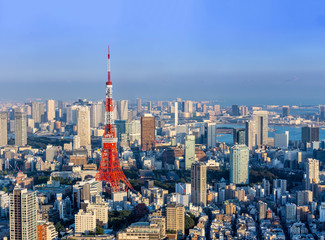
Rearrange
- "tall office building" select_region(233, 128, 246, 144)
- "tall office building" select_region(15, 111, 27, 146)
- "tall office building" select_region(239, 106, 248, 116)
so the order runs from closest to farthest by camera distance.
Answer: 1. "tall office building" select_region(233, 128, 246, 144)
2. "tall office building" select_region(15, 111, 27, 146)
3. "tall office building" select_region(239, 106, 248, 116)

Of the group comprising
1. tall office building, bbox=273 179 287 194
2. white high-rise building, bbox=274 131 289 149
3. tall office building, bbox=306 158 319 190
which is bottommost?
tall office building, bbox=273 179 287 194

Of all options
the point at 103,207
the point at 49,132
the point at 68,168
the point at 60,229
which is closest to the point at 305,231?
the point at 103,207

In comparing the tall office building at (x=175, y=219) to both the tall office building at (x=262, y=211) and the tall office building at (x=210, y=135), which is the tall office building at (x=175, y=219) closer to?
the tall office building at (x=262, y=211)

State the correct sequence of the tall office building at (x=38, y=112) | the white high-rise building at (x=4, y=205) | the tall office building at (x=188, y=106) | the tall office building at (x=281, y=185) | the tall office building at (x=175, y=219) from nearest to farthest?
the tall office building at (x=175, y=219) → the white high-rise building at (x=4, y=205) → the tall office building at (x=281, y=185) → the tall office building at (x=38, y=112) → the tall office building at (x=188, y=106)

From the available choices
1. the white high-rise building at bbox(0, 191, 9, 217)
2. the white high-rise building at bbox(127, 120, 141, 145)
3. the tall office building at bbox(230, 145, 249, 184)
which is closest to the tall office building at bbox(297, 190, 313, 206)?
the tall office building at bbox(230, 145, 249, 184)

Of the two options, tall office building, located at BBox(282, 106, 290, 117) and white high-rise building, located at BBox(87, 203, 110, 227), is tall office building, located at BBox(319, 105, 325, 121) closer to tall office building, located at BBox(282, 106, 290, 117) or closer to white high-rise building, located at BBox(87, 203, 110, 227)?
tall office building, located at BBox(282, 106, 290, 117)

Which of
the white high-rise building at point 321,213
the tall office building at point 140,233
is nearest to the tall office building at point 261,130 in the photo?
the white high-rise building at point 321,213
